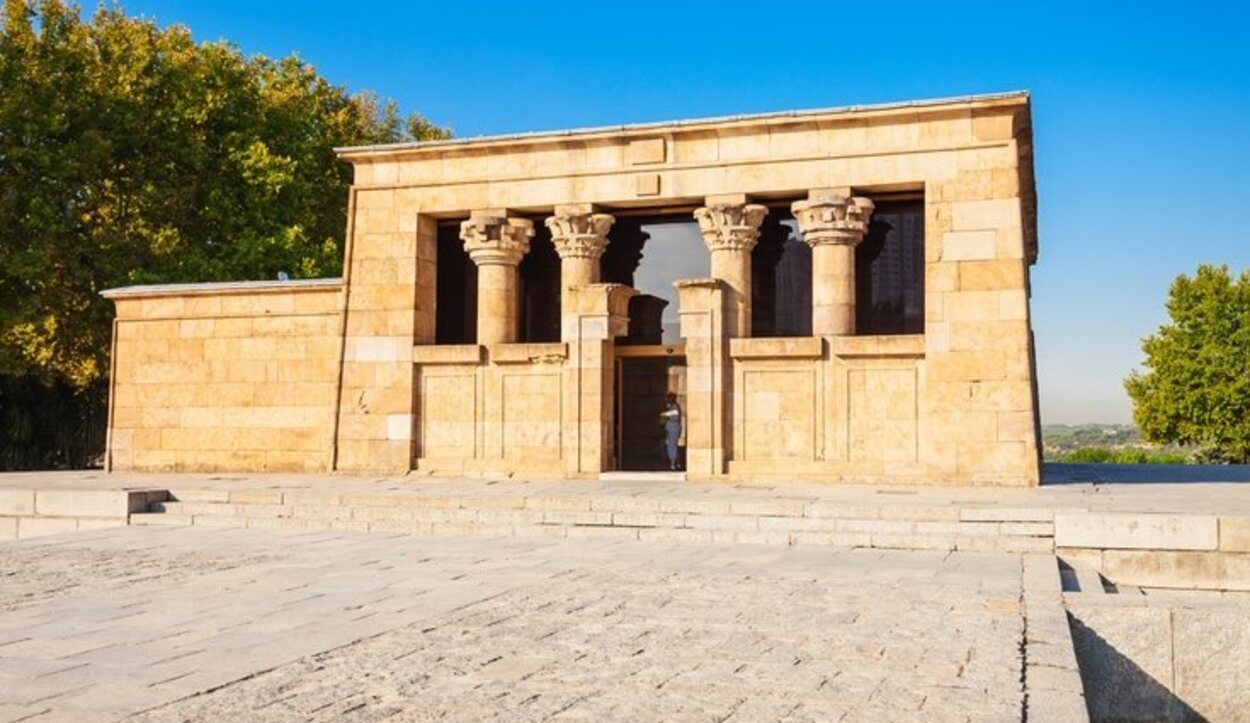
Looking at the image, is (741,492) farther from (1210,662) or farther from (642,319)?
(1210,662)

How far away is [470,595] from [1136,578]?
7559mm

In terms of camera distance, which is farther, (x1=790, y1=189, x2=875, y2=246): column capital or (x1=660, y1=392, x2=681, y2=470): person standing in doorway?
(x1=660, y1=392, x2=681, y2=470): person standing in doorway

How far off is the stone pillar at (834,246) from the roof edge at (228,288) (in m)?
9.51

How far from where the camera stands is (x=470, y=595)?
31.9ft

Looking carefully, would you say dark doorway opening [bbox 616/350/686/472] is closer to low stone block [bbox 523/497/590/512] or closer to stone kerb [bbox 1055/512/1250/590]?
low stone block [bbox 523/497/590/512]

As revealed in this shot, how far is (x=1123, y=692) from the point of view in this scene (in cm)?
866

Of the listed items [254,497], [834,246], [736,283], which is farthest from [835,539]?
[254,497]

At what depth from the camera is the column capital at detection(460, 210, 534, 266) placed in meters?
22.3

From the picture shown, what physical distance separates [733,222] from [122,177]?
21.4 metres

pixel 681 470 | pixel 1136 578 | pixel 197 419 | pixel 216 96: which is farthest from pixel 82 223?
pixel 1136 578

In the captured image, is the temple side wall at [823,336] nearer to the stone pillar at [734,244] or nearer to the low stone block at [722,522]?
the stone pillar at [734,244]

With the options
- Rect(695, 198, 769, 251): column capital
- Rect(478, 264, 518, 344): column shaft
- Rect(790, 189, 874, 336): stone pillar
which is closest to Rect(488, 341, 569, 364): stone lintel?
Rect(478, 264, 518, 344): column shaft

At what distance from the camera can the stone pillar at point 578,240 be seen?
21.7 meters

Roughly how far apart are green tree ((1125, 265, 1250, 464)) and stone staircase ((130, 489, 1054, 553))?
39787mm
